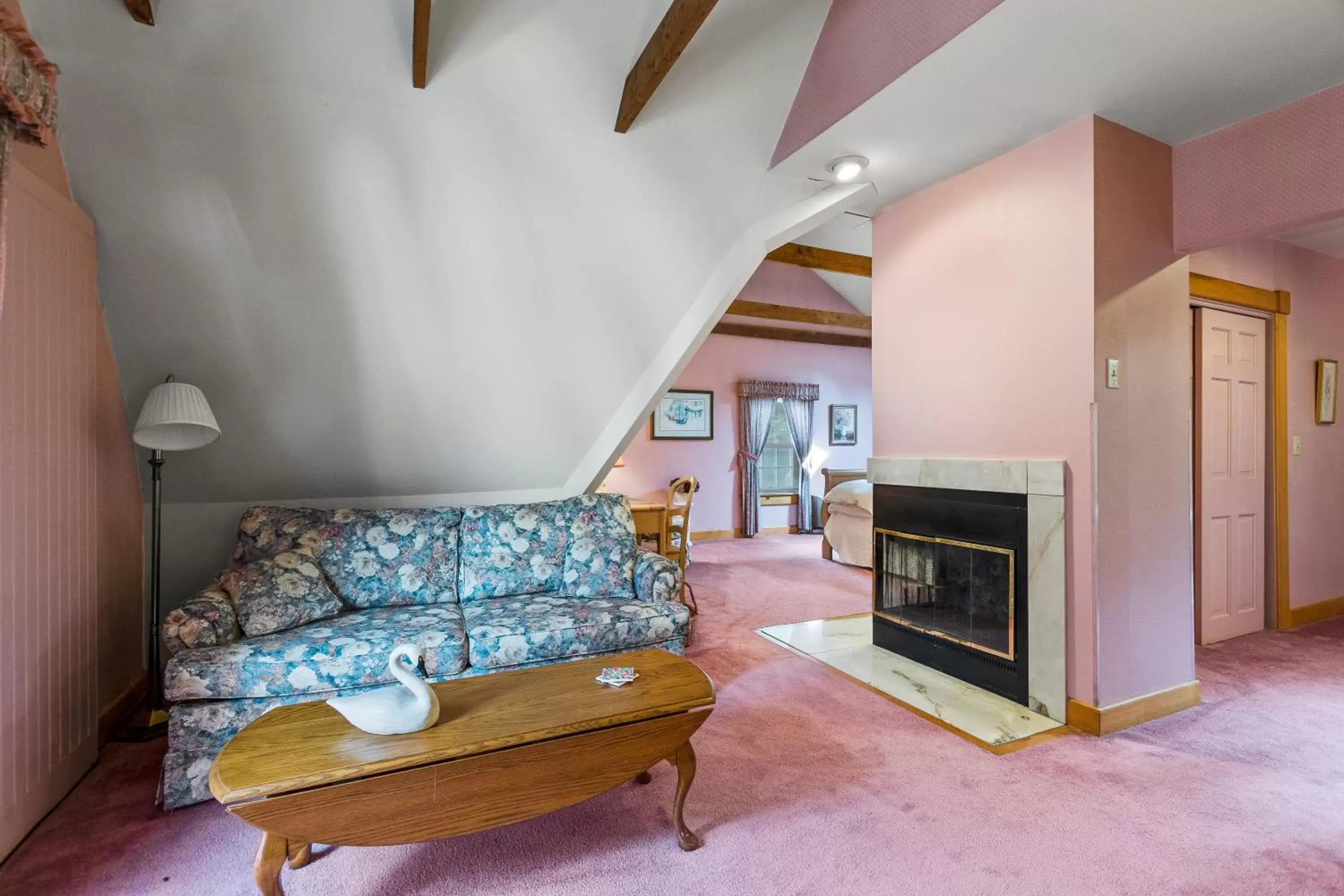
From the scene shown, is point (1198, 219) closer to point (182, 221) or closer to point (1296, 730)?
point (1296, 730)

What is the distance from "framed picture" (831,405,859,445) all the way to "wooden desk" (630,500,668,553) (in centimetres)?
475

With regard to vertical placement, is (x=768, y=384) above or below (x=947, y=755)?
above

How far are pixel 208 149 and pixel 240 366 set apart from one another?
95 centimetres

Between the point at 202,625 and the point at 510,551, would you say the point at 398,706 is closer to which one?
the point at 202,625

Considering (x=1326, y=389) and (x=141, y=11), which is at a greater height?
(x=141, y=11)

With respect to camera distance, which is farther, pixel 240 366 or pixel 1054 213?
pixel 240 366

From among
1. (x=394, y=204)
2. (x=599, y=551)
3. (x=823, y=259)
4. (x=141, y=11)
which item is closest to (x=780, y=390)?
(x=823, y=259)

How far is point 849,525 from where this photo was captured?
5.69m

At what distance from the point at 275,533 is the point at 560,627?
4.54 feet

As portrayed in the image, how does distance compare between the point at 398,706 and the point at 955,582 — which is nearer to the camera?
the point at 398,706

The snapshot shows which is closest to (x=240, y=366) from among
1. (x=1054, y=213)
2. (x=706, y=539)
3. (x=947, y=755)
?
(x=947, y=755)

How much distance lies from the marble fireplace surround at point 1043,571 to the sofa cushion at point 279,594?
9.35ft

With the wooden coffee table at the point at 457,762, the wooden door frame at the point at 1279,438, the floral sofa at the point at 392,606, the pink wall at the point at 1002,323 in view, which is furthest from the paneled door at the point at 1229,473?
the wooden coffee table at the point at 457,762

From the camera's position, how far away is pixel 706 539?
7441mm
